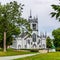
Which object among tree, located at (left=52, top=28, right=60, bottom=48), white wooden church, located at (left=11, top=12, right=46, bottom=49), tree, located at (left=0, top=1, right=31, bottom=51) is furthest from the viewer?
white wooden church, located at (left=11, top=12, right=46, bottom=49)

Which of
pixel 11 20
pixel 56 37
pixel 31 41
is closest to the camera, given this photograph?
pixel 11 20

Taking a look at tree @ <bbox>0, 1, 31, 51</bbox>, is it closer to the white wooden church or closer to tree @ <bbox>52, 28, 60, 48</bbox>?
tree @ <bbox>52, 28, 60, 48</bbox>

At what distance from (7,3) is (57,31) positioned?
A: 7121 cm

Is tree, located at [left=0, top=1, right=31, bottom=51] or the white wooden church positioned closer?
tree, located at [left=0, top=1, right=31, bottom=51]

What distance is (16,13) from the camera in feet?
244

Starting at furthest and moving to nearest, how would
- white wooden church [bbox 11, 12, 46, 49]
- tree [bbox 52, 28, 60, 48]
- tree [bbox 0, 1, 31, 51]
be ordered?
1. white wooden church [bbox 11, 12, 46, 49]
2. tree [bbox 52, 28, 60, 48]
3. tree [bbox 0, 1, 31, 51]

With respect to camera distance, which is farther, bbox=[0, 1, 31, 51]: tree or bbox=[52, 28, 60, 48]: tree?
bbox=[52, 28, 60, 48]: tree

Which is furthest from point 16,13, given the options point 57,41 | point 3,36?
point 57,41

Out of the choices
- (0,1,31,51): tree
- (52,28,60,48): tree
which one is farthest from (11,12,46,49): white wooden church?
(0,1,31,51): tree

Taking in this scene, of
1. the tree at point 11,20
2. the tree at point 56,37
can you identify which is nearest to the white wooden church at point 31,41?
the tree at point 56,37

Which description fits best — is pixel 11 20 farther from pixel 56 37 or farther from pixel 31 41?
pixel 31 41

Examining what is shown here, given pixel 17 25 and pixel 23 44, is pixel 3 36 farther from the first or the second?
pixel 23 44

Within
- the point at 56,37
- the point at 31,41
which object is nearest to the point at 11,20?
the point at 56,37

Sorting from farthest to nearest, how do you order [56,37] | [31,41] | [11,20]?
1. [31,41]
2. [56,37]
3. [11,20]
